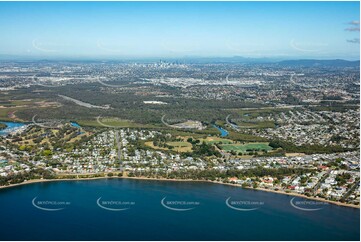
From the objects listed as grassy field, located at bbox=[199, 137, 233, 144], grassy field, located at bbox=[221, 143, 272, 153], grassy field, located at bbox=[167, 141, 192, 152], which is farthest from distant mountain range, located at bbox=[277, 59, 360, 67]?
grassy field, located at bbox=[167, 141, 192, 152]

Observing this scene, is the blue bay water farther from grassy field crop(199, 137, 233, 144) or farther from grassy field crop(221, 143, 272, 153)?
grassy field crop(199, 137, 233, 144)

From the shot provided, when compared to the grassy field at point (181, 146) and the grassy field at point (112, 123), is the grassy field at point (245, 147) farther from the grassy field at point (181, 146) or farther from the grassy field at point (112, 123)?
the grassy field at point (112, 123)

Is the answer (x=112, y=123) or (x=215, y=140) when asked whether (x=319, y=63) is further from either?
(x=215, y=140)

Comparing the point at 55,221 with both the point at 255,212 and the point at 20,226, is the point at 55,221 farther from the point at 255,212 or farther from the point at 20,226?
the point at 255,212

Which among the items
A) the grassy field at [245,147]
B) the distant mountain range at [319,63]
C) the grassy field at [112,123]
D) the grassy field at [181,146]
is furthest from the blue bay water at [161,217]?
the distant mountain range at [319,63]

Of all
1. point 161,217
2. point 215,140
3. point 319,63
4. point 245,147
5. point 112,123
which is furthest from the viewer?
point 319,63

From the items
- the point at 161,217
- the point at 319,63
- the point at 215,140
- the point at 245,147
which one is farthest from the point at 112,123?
the point at 319,63

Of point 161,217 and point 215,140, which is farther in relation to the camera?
point 215,140

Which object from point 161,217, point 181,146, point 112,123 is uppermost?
point 112,123

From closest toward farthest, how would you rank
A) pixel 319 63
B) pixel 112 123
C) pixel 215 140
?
pixel 215 140
pixel 112 123
pixel 319 63
